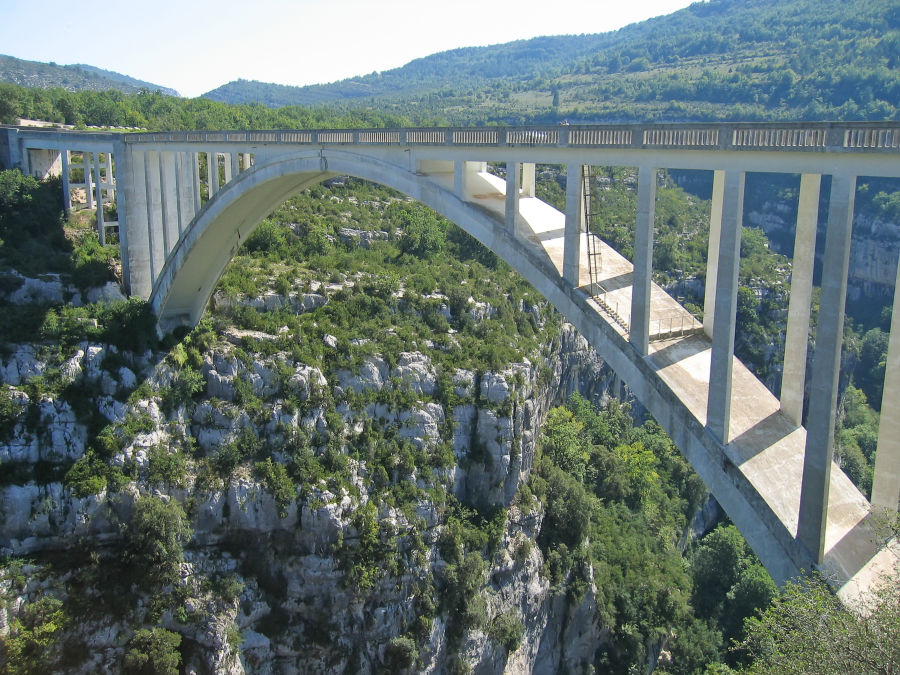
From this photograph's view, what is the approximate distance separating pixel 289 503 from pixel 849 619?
66.9 feet

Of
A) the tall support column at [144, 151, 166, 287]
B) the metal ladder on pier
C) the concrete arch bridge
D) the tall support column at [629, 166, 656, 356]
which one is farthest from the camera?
the tall support column at [144, 151, 166, 287]

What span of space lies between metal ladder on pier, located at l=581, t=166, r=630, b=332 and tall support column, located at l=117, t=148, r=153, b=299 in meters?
20.0

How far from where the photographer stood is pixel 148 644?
23.3 meters

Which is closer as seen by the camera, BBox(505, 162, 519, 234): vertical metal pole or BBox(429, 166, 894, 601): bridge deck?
BBox(429, 166, 894, 601): bridge deck

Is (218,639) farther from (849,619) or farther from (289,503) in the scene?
(849,619)

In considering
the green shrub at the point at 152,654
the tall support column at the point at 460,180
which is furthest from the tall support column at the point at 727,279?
the green shrub at the point at 152,654

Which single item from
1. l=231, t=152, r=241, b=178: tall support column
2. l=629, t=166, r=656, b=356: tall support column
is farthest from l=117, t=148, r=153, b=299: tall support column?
l=629, t=166, r=656, b=356: tall support column

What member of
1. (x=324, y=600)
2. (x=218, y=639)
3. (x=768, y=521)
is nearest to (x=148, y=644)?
(x=218, y=639)

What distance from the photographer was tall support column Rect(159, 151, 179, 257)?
92.4 feet

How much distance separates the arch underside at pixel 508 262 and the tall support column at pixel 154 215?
1078 millimetres

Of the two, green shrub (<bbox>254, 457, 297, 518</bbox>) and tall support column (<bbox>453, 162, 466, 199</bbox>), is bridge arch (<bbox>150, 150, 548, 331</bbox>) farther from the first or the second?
green shrub (<bbox>254, 457, 297, 518</bbox>)

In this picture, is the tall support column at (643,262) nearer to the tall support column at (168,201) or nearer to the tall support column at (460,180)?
the tall support column at (460,180)

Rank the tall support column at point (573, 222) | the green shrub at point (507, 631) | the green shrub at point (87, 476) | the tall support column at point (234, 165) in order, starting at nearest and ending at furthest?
the tall support column at point (573, 222), the green shrub at point (87, 476), the tall support column at point (234, 165), the green shrub at point (507, 631)

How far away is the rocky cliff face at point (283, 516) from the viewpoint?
80.5 ft
